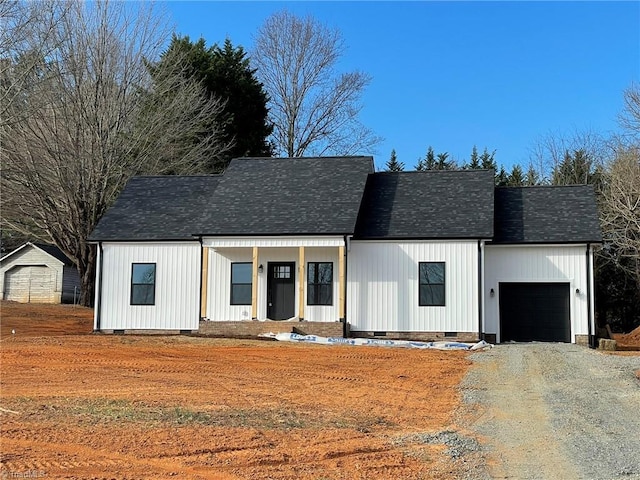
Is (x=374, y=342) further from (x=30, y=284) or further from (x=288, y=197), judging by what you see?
(x=30, y=284)

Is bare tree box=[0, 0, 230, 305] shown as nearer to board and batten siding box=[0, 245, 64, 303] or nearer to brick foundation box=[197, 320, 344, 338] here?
board and batten siding box=[0, 245, 64, 303]

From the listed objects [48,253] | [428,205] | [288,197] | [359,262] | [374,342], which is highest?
[288,197]

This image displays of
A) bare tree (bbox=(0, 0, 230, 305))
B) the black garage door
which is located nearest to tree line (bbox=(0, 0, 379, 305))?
bare tree (bbox=(0, 0, 230, 305))

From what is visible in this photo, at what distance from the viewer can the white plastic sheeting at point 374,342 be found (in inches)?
776

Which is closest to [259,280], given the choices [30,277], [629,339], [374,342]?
[374,342]

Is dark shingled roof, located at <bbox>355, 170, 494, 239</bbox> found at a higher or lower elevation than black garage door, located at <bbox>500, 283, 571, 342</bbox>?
higher

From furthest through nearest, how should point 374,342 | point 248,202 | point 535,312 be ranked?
point 248,202 → point 535,312 → point 374,342

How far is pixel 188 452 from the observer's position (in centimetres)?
727

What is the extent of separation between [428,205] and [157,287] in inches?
365

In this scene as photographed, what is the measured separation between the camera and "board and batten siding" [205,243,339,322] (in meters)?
22.4

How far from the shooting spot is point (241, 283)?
22906mm

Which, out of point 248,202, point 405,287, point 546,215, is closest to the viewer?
point 405,287

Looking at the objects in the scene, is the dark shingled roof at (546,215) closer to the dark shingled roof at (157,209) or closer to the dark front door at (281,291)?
the dark front door at (281,291)

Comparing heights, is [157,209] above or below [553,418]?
above
